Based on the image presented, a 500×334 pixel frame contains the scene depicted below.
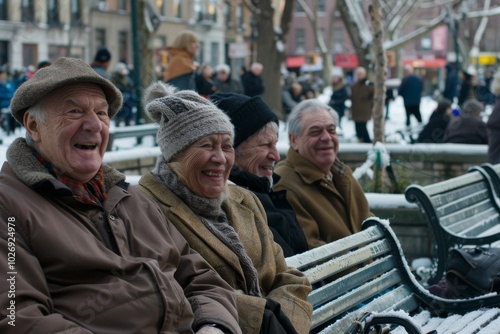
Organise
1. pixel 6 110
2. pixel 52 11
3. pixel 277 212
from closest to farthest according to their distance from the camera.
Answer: pixel 277 212 → pixel 6 110 → pixel 52 11

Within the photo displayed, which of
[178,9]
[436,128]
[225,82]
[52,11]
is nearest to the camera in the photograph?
[436,128]

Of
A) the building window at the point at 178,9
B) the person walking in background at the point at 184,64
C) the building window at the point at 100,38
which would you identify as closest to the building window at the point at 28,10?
the building window at the point at 100,38

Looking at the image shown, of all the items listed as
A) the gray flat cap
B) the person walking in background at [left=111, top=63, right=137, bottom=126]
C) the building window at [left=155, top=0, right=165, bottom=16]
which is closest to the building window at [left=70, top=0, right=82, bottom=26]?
the building window at [left=155, top=0, right=165, bottom=16]

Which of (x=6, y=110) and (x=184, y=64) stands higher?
(x=184, y=64)

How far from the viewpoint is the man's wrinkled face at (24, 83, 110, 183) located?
335 cm

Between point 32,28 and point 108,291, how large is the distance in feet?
153

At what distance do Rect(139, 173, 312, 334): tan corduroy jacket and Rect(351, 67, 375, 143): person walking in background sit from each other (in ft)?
54.2

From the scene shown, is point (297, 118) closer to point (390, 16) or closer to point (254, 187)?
point (254, 187)

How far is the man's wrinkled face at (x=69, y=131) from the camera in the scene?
335 centimetres

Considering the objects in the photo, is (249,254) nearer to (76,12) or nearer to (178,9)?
(76,12)

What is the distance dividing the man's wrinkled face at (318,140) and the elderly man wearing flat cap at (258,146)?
661 millimetres

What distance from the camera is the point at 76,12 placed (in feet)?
173

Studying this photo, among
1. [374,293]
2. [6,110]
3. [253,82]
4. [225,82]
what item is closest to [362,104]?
[253,82]

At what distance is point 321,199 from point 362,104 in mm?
15821
